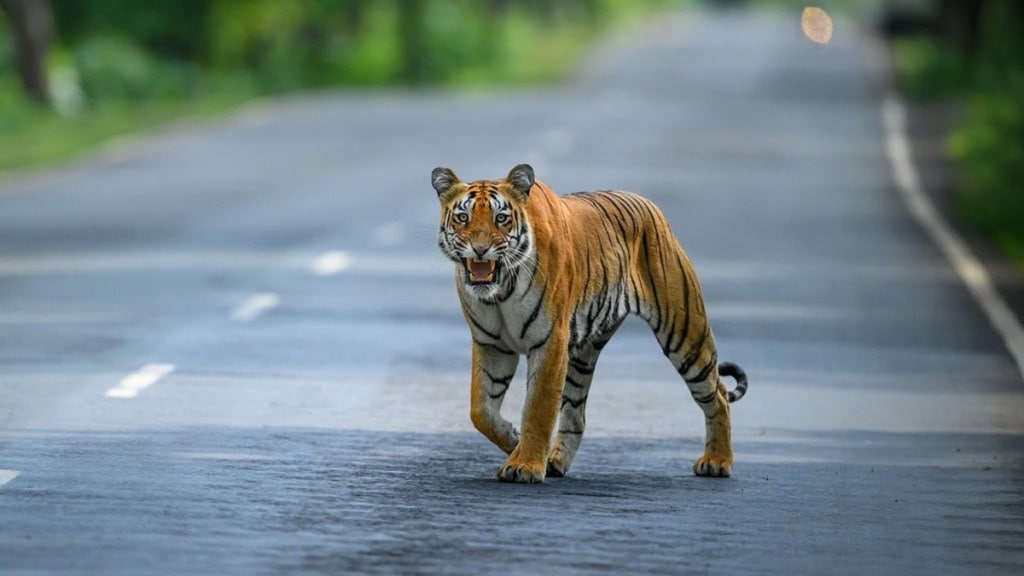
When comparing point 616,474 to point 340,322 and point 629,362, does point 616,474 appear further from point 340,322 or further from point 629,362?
point 340,322

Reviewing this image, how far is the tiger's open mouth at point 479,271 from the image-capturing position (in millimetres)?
10977

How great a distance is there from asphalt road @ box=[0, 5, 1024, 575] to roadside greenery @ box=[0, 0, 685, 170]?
73.2 feet

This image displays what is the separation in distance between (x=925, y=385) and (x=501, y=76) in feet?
172

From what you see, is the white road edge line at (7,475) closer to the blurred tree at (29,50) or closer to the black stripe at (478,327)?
the black stripe at (478,327)

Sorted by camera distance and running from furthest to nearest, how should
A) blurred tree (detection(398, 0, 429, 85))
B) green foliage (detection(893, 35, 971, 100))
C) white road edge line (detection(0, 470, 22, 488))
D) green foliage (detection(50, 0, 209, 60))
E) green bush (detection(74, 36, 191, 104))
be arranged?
green foliage (detection(50, 0, 209, 60)) < blurred tree (detection(398, 0, 429, 85)) < green bush (detection(74, 36, 191, 104)) < green foliage (detection(893, 35, 971, 100)) < white road edge line (detection(0, 470, 22, 488))

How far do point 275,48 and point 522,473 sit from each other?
234ft

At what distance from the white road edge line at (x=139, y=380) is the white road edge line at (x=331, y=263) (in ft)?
23.6

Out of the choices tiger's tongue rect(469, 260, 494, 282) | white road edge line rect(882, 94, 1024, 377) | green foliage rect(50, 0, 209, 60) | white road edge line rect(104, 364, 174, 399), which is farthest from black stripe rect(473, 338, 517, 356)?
green foliage rect(50, 0, 209, 60)

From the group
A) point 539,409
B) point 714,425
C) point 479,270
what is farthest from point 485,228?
point 714,425

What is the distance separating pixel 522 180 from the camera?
11016 mm

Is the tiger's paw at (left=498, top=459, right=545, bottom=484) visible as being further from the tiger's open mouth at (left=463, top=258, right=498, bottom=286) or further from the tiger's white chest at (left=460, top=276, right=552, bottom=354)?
the tiger's open mouth at (left=463, top=258, right=498, bottom=286)

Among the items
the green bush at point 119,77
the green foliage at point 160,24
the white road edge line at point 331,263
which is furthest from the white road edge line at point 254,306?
the green foliage at point 160,24

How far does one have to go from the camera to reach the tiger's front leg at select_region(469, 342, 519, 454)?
11.4 metres

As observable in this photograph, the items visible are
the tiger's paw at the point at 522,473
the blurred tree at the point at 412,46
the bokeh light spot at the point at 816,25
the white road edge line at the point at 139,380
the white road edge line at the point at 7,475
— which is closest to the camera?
the white road edge line at the point at 7,475
